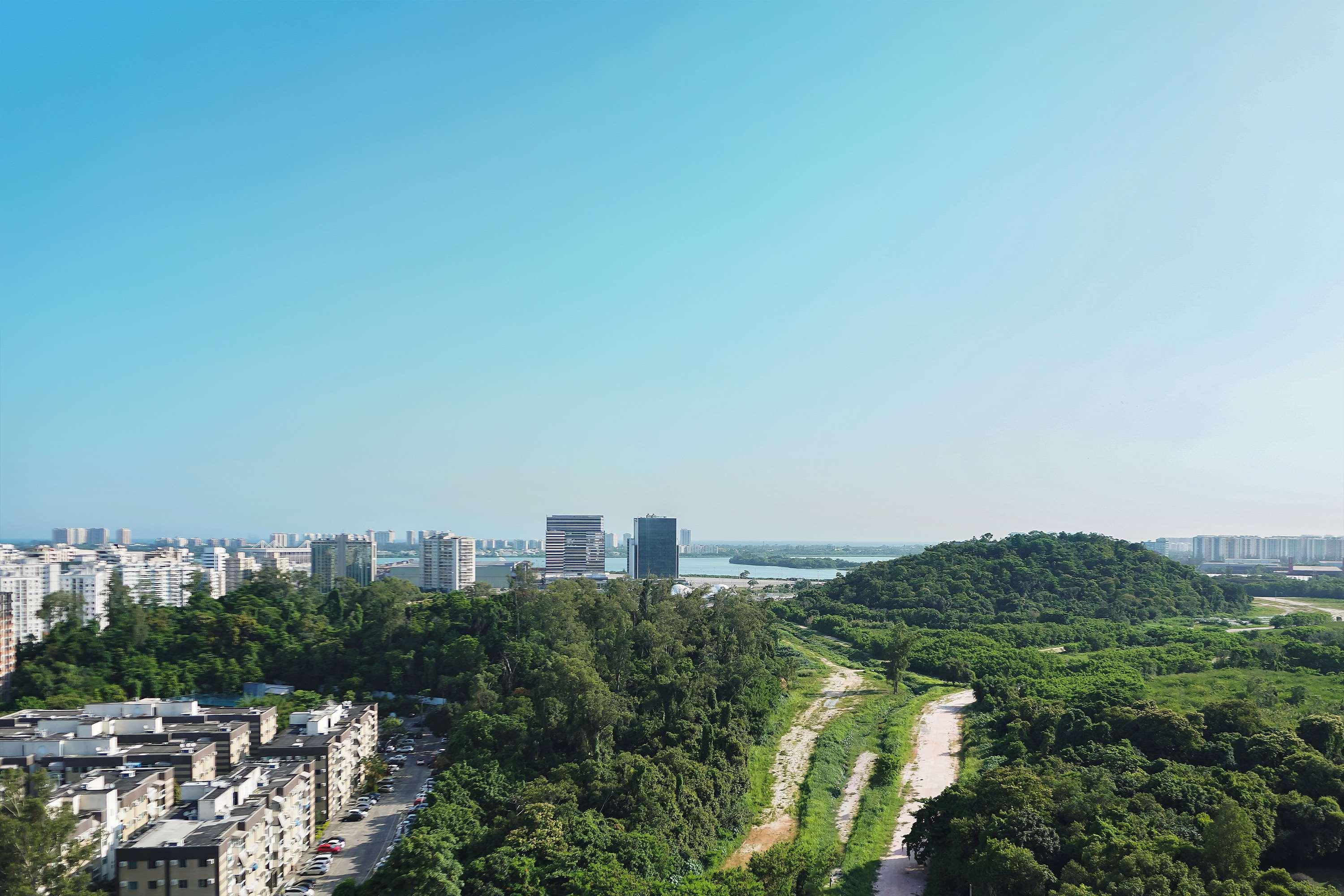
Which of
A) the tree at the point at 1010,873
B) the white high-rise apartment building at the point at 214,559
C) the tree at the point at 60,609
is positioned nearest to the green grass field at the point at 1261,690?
the tree at the point at 1010,873

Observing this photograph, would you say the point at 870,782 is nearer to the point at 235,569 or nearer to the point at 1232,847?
the point at 1232,847

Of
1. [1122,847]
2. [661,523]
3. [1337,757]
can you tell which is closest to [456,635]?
[1122,847]

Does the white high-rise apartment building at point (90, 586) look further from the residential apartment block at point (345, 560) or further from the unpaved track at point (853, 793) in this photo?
the unpaved track at point (853, 793)

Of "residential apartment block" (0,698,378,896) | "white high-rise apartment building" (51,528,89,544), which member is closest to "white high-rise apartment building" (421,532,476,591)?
"residential apartment block" (0,698,378,896)

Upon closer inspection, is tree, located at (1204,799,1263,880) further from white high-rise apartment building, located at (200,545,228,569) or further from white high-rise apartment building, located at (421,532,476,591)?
white high-rise apartment building, located at (200,545,228,569)

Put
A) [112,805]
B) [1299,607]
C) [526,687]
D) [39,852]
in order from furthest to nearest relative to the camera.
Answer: [1299,607] → [526,687] → [112,805] → [39,852]

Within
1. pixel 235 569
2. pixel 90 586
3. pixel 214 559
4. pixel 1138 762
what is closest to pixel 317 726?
pixel 1138 762
